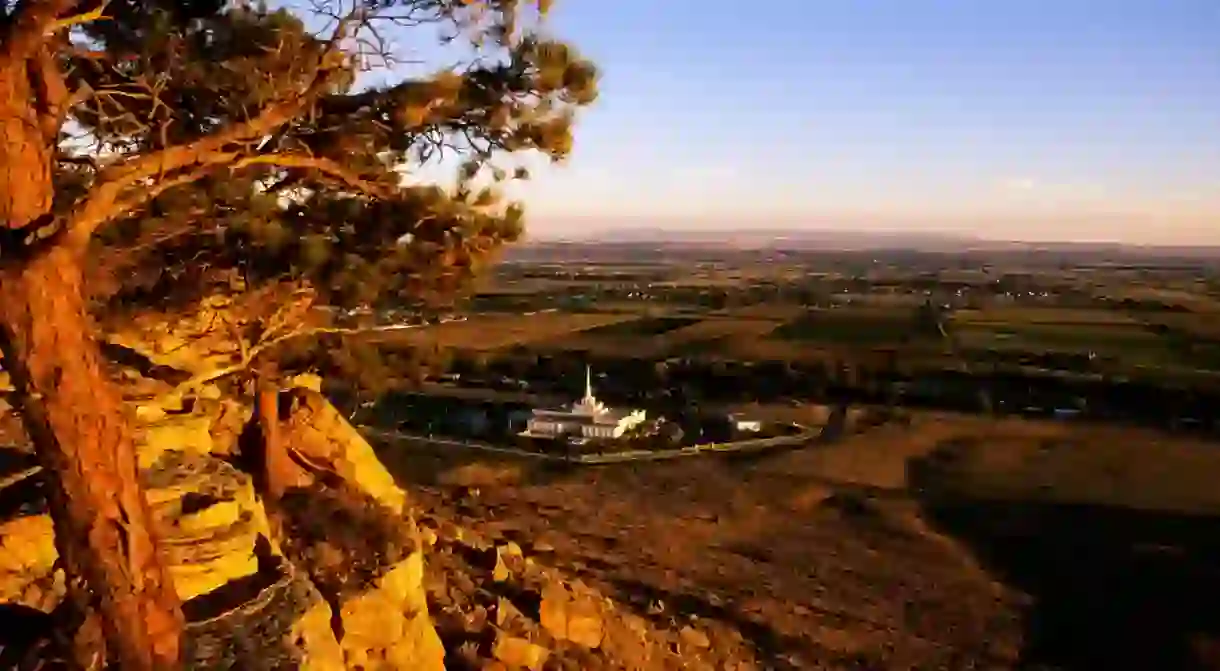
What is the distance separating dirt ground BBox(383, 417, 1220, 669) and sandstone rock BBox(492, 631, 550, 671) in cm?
440

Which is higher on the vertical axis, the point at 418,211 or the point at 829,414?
the point at 418,211

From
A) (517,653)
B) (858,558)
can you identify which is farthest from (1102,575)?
(517,653)

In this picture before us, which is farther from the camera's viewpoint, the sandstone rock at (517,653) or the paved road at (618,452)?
the paved road at (618,452)

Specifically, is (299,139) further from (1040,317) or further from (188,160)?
(1040,317)

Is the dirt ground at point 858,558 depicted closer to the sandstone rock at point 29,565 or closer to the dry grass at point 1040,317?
the sandstone rock at point 29,565

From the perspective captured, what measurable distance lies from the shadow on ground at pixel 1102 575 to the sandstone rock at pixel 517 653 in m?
8.91

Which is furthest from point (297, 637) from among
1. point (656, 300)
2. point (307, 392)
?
point (656, 300)

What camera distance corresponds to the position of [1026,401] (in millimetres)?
44062

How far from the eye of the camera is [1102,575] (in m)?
20.0

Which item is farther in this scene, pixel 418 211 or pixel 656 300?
pixel 656 300

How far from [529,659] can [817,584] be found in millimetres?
9547

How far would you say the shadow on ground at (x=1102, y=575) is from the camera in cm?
1599

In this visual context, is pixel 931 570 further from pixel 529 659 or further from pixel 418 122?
pixel 418 122

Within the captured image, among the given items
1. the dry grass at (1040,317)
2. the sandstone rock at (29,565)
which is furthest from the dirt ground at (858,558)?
the dry grass at (1040,317)
